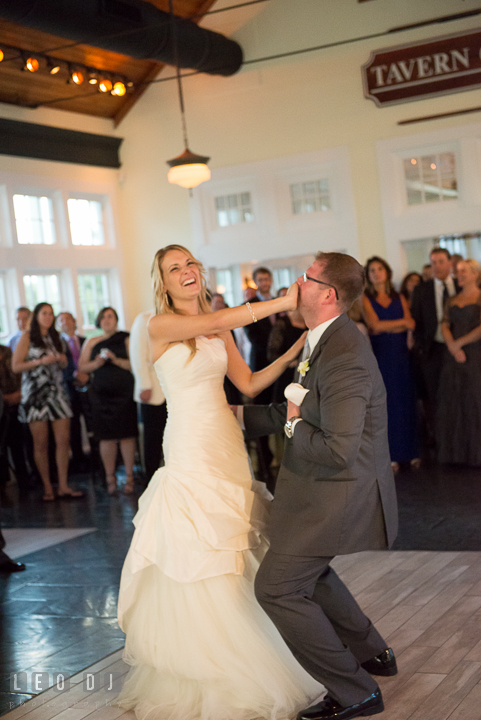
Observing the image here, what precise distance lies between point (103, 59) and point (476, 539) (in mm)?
7864

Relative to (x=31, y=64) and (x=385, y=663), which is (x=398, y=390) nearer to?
(x=385, y=663)

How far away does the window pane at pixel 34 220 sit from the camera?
9930 mm

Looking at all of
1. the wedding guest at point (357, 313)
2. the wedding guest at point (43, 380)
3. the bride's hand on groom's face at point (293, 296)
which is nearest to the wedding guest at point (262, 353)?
the wedding guest at point (357, 313)

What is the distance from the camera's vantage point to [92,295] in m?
11.0

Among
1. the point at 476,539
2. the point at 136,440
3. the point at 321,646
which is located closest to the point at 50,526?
the point at 136,440

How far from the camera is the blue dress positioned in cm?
639

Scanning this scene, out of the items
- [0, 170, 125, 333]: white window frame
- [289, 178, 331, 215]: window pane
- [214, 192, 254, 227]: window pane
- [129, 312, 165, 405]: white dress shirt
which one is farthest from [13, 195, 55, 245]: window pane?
[129, 312, 165, 405]: white dress shirt

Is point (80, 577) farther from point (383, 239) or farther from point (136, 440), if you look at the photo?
point (383, 239)

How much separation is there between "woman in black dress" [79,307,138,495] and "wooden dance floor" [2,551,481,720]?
3.02 metres

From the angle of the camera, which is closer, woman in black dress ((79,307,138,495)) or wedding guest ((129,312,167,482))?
wedding guest ((129,312,167,482))

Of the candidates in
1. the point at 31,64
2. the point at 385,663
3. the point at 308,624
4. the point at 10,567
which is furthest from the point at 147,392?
the point at 31,64

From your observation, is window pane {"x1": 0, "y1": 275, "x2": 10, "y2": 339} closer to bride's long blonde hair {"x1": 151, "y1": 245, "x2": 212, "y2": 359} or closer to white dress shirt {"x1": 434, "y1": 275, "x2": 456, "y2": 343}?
white dress shirt {"x1": 434, "y1": 275, "x2": 456, "y2": 343}

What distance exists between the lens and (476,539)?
435 cm

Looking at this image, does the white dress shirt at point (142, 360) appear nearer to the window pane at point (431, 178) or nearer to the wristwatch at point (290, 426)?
the wristwatch at point (290, 426)
